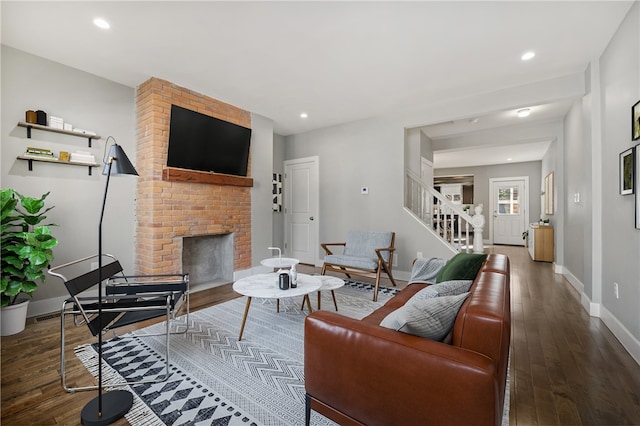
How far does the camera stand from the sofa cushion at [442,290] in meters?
1.55

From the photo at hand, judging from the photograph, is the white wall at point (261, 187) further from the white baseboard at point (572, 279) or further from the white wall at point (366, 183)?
the white baseboard at point (572, 279)

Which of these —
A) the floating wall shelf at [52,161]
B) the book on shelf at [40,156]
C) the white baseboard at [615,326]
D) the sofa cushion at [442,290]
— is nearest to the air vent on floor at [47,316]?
the floating wall shelf at [52,161]

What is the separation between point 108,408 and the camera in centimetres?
158

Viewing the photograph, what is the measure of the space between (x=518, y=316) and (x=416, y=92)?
119 inches

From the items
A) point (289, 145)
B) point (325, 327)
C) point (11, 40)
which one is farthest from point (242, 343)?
point (289, 145)

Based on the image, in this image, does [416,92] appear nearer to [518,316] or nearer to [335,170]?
[335,170]

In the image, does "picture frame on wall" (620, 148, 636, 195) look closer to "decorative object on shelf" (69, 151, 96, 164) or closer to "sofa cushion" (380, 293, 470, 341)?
"sofa cushion" (380, 293, 470, 341)

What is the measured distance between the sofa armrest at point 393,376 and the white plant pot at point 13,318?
115 inches

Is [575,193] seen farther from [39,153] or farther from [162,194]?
[39,153]

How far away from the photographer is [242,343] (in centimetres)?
238

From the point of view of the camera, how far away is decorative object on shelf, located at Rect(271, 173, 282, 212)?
5.88m

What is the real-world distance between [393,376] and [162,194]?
3.45 meters

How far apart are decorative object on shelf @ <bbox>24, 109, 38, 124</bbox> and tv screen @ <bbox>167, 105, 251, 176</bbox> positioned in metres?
1.24

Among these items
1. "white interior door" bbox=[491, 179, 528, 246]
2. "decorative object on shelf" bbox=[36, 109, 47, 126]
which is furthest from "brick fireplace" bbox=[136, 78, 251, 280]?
"white interior door" bbox=[491, 179, 528, 246]
